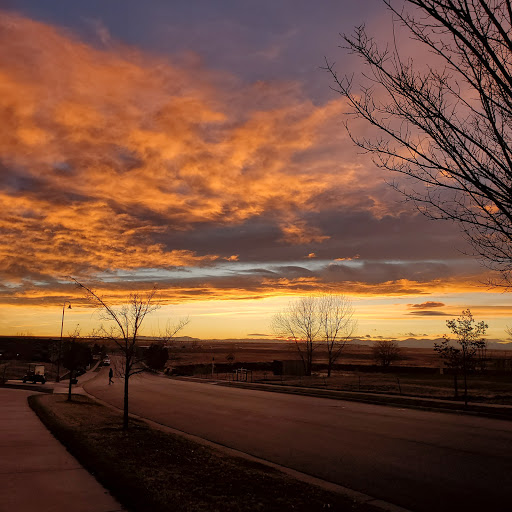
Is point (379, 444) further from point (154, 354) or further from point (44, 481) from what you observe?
point (154, 354)

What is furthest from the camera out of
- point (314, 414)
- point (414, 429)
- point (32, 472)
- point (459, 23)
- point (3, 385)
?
point (3, 385)

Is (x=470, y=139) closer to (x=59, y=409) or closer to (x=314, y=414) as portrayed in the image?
(x=314, y=414)

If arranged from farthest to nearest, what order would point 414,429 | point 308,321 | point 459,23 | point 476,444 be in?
1. point 308,321
2. point 414,429
3. point 476,444
4. point 459,23

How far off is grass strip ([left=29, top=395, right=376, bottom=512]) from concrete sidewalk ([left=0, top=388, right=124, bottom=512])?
0.80 ft

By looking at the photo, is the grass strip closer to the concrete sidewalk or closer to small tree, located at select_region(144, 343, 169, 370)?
the concrete sidewalk

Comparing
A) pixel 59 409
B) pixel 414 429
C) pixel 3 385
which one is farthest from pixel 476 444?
pixel 3 385

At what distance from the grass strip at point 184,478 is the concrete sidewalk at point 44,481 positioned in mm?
245

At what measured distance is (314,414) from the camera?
1839 centimetres

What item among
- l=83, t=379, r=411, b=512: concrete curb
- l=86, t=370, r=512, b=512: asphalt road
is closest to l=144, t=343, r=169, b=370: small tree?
l=86, t=370, r=512, b=512: asphalt road

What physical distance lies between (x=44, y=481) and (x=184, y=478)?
7.06ft

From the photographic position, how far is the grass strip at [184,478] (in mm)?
6477

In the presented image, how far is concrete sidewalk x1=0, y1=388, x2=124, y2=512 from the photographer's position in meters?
6.20

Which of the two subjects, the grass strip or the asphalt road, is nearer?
the grass strip

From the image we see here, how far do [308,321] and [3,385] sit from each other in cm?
2654
